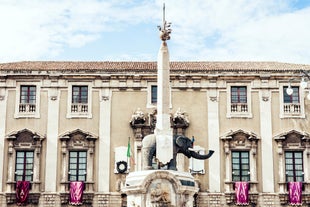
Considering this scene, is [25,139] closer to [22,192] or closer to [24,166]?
[24,166]

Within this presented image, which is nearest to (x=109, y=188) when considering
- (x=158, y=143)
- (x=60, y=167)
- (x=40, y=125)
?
(x=60, y=167)

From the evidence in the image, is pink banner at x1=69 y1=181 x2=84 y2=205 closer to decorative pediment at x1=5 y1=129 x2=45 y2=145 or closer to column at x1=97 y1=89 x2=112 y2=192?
column at x1=97 y1=89 x2=112 y2=192

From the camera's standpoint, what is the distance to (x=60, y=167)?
125 feet

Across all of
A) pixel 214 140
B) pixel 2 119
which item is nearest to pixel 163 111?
pixel 214 140

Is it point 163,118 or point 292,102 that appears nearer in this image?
point 163,118

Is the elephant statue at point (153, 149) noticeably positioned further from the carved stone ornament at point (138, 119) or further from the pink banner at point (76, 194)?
the pink banner at point (76, 194)

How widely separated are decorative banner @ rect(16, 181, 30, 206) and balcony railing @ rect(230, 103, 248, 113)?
41.6 feet

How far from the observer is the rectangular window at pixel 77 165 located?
3816 centimetres

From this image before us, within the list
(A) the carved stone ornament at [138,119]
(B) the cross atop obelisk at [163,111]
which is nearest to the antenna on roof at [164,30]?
(B) the cross atop obelisk at [163,111]

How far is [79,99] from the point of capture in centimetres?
3931

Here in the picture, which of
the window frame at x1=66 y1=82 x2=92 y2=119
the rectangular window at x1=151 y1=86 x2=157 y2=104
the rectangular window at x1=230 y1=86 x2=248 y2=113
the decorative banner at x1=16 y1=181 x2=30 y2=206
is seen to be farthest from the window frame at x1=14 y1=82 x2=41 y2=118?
the rectangular window at x1=230 y1=86 x2=248 y2=113

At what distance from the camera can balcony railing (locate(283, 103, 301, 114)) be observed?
3891 cm

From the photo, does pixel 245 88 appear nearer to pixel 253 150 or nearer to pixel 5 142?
pixel 253 150

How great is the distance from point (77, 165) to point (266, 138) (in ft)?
36.2
